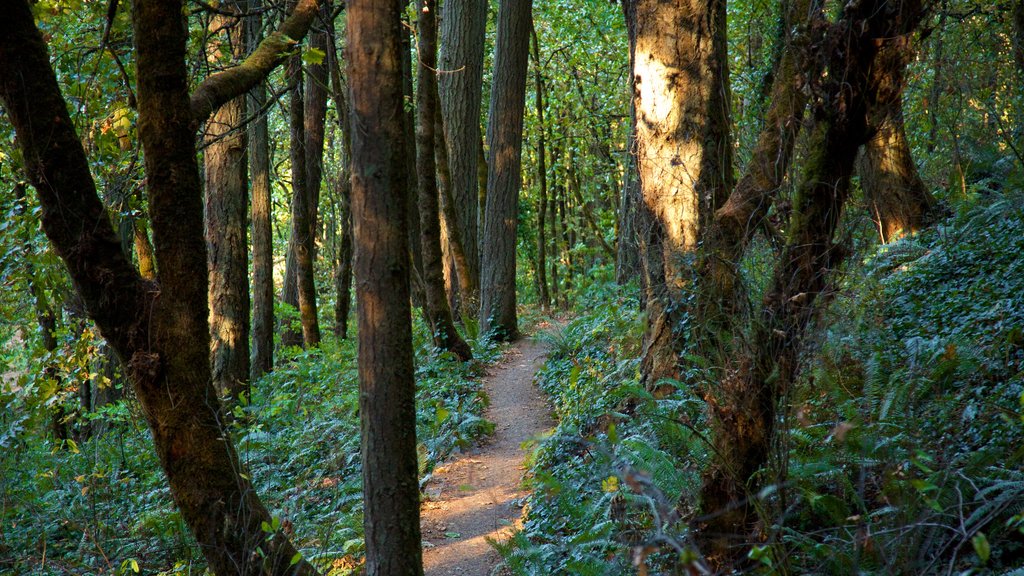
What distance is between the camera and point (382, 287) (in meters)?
3.69

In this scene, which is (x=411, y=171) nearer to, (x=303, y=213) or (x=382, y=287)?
(x=303, y=213)

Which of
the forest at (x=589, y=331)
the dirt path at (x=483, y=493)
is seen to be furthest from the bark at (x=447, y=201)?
the dirt path at (x=483, y=493)

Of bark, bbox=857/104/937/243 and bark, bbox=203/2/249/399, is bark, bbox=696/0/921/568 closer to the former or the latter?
bark, bbox=857/104/937/243

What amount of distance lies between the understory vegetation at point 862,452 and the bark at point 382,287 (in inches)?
40.1

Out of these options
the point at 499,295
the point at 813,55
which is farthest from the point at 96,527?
the point at 499,295

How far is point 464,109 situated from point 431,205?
398 cm

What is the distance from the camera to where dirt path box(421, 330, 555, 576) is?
5711 mm

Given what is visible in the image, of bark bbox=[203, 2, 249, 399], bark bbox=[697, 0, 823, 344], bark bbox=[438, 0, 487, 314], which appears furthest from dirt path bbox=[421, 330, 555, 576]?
bark bbox=[438, 0, 487, 314]

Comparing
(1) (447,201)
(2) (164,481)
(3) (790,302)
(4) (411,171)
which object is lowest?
(2) (164,481)

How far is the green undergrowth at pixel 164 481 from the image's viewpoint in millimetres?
6309

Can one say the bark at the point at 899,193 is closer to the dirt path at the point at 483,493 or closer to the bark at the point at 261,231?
the dirt path at the point at 483,493

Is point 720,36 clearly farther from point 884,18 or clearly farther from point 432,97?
point 432,97

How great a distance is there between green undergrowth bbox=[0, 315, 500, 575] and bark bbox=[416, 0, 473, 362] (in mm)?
461

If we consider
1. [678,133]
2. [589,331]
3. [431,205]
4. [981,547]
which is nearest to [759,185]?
[678,133]
